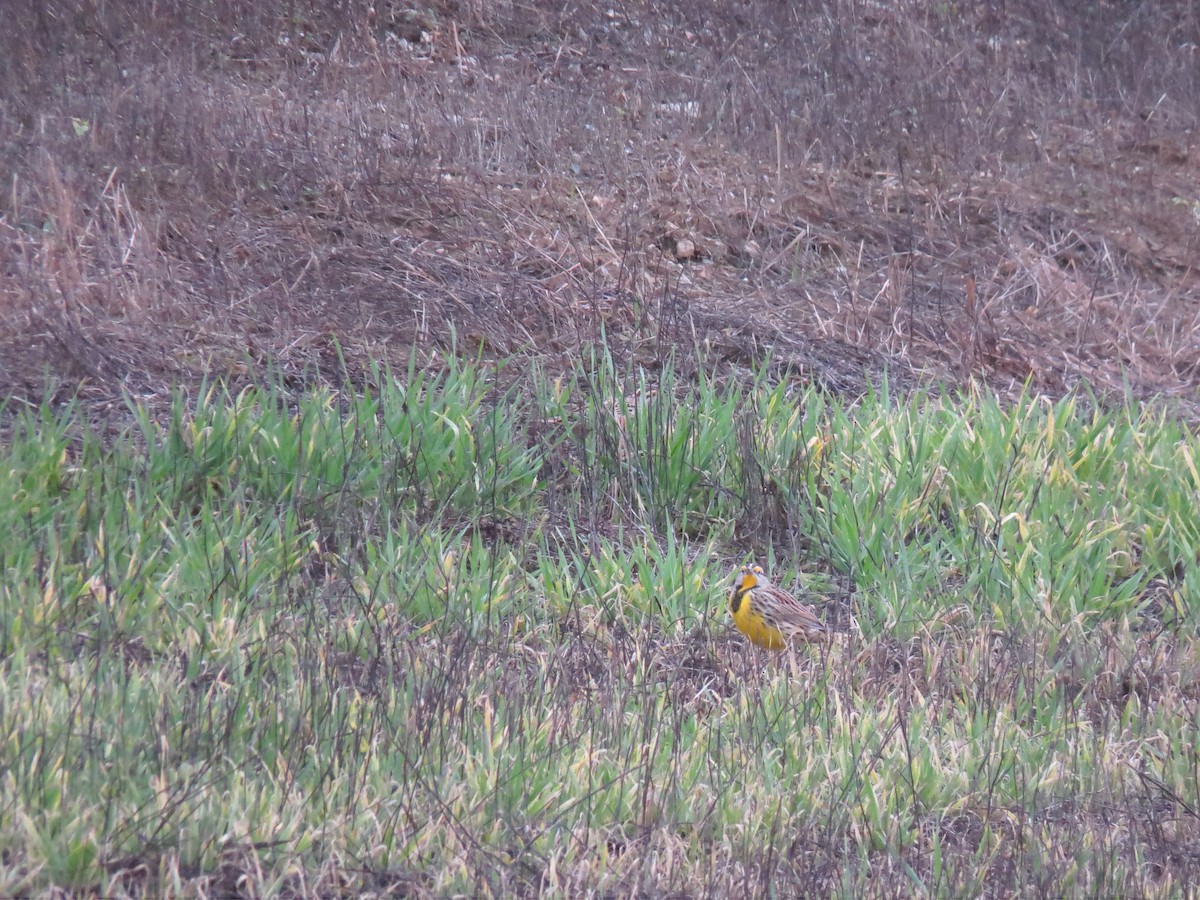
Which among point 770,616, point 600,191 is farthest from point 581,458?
point 600,191

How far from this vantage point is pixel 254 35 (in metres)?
10.1

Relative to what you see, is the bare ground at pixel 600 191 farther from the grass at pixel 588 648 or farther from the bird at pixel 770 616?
the bird at pixel 770 616

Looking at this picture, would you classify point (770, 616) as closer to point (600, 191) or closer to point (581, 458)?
point (581, 458)

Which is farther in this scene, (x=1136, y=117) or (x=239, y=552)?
Answer: (x=1136, y=117)

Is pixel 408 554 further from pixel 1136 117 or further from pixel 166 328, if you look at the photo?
pixel 1136 117

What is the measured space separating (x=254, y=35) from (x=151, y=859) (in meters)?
8.60

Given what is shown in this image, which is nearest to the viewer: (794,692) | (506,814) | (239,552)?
(506,814)

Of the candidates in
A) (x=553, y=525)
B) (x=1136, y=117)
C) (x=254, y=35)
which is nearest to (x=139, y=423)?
(x=553, y=525)

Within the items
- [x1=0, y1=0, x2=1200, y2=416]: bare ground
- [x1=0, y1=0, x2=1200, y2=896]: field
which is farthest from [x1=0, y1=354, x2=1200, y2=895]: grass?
[x1=0, y1=0, x2=1200, y2=416]: bare ground

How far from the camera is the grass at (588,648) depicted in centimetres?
298

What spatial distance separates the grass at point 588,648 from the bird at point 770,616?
0.34 ft

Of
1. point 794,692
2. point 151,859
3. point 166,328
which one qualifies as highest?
point 151,859

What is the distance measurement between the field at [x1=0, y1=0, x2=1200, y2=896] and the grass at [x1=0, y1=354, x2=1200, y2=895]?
0.02m

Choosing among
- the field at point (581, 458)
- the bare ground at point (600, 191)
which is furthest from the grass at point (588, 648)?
the bare ground at point (600, 191)
